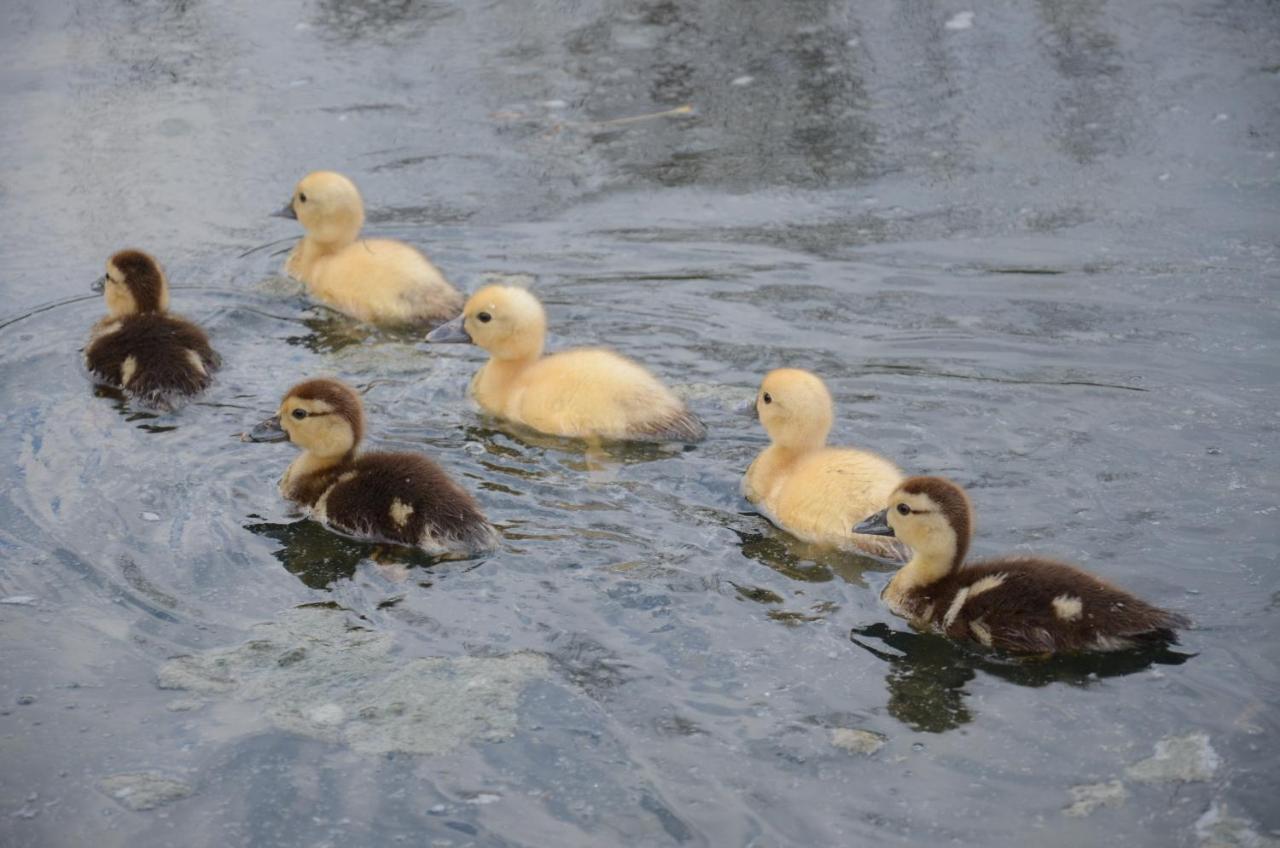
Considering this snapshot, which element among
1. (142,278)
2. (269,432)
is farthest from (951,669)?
(142,278)

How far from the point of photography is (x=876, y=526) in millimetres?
4902

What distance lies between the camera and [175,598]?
471cm

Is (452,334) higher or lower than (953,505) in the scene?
higher

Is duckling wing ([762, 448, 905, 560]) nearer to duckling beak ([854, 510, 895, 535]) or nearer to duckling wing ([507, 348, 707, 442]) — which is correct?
duckling beak ([854, 510, 895, 535])

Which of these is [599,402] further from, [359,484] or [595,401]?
[359,484]

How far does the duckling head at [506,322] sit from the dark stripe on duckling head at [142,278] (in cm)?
141

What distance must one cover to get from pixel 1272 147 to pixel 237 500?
558 centimetres

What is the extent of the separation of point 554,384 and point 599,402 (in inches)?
9.7

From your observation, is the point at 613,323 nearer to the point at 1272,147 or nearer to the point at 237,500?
the point at 237,500

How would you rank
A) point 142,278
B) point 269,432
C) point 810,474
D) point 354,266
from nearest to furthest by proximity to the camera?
point 810,474 < point 269,432 < point 142,278 < point 354,266

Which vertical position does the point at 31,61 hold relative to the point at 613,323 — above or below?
above

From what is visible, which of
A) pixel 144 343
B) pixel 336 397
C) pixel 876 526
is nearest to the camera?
pixel 876 526

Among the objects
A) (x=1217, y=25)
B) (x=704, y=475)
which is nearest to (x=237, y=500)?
(x=704, y=475)

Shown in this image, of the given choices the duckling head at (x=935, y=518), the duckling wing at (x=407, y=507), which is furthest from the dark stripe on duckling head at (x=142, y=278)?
the duckling head at (x=935, y=518)
